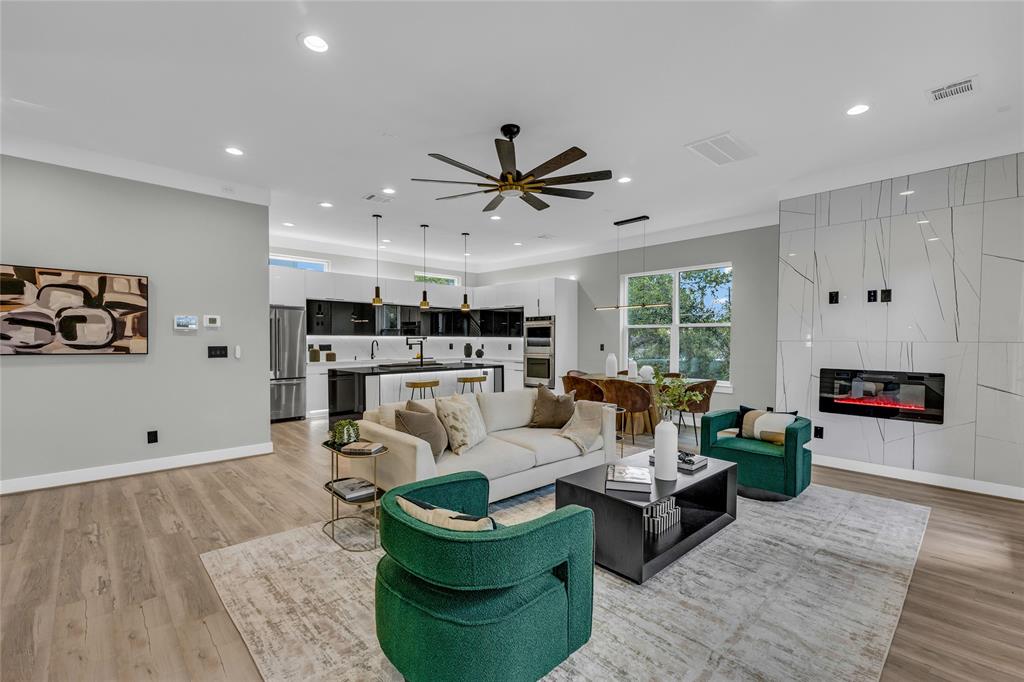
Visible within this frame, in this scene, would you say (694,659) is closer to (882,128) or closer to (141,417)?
(882,128)

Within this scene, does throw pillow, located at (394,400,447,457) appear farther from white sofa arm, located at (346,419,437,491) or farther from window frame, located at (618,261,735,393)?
window frame, located at (618,261,735,393)

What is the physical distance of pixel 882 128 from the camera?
3.77 m

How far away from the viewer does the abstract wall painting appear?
3.94 meters

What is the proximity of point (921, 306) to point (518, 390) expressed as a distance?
408 centimetres

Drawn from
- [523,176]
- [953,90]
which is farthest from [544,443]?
[953,90]

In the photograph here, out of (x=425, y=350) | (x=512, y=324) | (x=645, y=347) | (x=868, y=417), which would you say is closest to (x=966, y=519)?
(x=868, y=417)

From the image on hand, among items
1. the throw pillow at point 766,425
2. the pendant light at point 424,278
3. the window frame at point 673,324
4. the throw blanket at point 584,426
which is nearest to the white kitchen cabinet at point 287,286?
the pendant light at point 424,278

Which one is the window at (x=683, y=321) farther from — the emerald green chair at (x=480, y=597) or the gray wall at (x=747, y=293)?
the emerald green chair at (x=480, y=597)

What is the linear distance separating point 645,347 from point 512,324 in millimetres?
2876

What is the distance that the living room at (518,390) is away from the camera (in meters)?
2.09

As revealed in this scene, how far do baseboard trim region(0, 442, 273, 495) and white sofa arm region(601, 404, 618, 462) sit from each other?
154 inches

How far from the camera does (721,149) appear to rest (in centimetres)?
416

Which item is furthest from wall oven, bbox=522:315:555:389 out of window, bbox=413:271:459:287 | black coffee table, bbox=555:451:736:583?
black coffee table, bbox=555:451:736:583

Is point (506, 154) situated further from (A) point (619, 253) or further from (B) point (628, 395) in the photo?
(A) point (619, 253)
